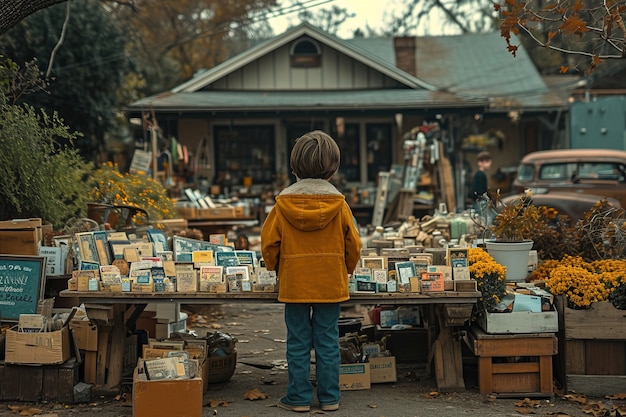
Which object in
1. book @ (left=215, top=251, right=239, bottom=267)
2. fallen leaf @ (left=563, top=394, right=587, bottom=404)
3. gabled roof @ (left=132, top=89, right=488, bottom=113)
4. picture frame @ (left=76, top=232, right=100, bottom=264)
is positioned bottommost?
fallen leaf @ (left=563, top=394, right=587, bottom=404)

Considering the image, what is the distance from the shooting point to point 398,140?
21.7m

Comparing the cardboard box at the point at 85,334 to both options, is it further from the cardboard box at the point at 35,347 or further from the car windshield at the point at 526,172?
the car windshield at the point at 526,172

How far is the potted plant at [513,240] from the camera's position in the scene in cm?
762

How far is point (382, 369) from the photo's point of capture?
726 centimetres

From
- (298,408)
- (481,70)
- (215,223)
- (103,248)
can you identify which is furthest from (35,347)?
(481,70)

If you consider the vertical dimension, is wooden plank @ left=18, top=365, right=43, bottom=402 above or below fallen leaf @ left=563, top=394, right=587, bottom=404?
above

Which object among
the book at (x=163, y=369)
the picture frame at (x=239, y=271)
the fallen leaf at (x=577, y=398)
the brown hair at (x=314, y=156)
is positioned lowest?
the fallen leaf at (x=577, y=398)

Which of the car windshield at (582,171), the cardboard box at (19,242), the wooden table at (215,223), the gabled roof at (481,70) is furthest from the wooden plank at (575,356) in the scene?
the gabled roof at (481,70)

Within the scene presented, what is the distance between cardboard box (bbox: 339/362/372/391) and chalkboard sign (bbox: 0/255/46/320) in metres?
2.61

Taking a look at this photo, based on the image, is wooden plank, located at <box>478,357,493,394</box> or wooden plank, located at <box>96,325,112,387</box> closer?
wooden plank, located at <box>478,357,493,394</box>

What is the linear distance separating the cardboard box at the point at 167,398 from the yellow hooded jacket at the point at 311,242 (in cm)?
92

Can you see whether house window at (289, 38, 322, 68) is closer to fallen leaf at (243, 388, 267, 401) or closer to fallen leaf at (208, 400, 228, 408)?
fallen leaf at (243, 388, 267, 401)

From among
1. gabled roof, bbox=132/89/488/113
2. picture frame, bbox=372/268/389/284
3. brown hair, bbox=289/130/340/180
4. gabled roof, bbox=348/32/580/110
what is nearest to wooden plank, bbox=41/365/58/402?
brown hair, bbox=289/130/340/180

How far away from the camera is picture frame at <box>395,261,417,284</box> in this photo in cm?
680
